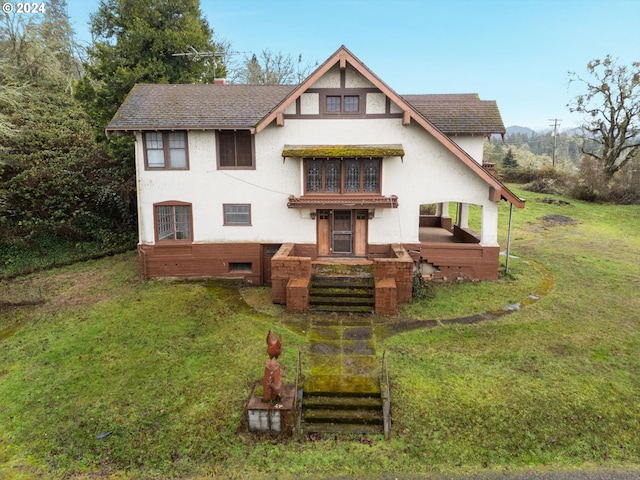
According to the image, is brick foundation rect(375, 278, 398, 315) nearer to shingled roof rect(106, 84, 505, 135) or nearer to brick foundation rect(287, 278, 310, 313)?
brick foundation rect(287, 278, 310, 313)

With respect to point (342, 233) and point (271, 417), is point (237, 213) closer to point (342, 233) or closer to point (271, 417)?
point (342, 233)

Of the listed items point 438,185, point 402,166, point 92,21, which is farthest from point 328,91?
point 92,21

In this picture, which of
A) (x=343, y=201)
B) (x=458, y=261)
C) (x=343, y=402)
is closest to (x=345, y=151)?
(x=343, y=201)

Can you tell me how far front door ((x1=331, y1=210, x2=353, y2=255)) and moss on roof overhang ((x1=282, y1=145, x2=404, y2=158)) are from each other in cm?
255

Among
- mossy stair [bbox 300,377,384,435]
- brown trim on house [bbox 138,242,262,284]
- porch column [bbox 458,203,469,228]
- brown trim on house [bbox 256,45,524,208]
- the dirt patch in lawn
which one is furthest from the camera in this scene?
the dirt patch in lawn

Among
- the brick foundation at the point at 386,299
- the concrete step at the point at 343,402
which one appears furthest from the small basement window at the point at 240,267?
the concrete step at the point at 343,402

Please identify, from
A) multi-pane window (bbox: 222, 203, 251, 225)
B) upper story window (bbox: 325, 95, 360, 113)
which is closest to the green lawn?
multi-pane window (bbox: 222, 203, 251, 225)

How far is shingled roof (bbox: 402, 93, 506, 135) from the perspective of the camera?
17.4m

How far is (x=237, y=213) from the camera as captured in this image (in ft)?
55.3

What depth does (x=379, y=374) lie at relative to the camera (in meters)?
9.70

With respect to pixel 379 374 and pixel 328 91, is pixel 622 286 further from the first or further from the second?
pixel 328 91

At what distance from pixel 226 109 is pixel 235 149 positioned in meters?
1.81

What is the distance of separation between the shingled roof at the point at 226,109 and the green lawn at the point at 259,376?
653 cm

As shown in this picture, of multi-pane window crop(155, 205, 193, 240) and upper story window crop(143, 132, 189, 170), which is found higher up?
upper story window crop(143, 132, 189, 170)
